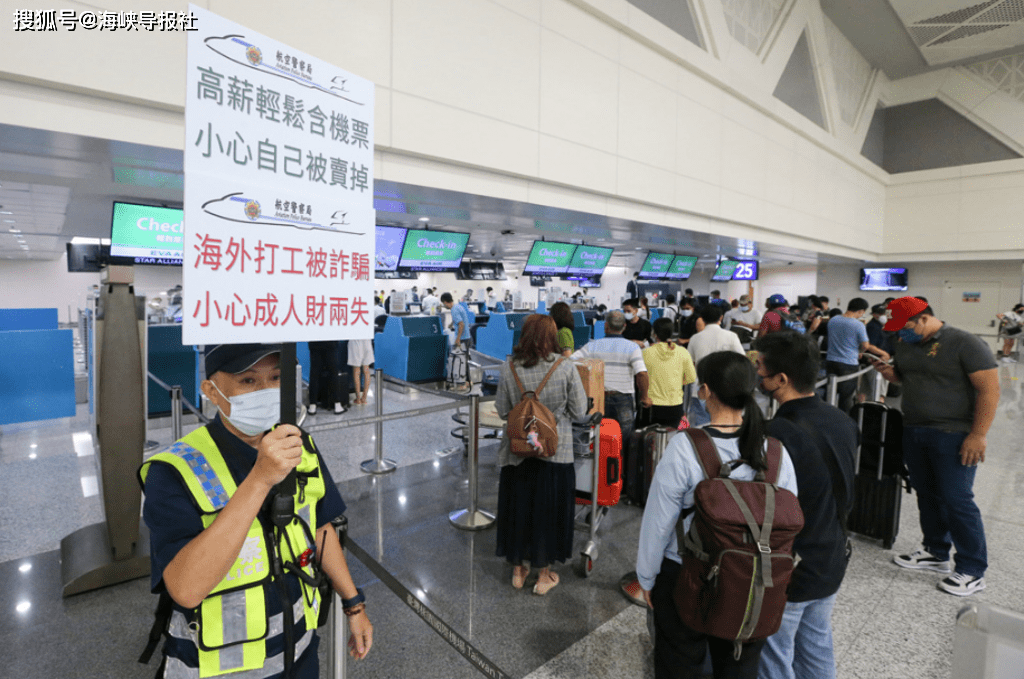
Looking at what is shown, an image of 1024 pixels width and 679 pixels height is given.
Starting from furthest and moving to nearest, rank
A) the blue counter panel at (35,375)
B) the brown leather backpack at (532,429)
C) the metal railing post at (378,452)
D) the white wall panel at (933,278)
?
the white wall panel at (933,278)
the blue counter panel at (35,375)
the metal railing post at (378,452)
the brown leather backpack at (532,429)

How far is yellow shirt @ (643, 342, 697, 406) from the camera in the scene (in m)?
4.90

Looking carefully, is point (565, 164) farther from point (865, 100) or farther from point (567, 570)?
point (865, 100)

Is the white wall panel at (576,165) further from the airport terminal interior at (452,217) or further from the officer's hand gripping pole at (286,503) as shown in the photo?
the officer's hand gripping pole at (286,503)

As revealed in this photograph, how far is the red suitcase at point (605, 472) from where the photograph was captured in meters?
3.87

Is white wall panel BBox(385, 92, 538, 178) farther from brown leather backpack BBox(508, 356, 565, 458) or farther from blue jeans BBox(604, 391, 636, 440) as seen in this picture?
brown leather backpack BBox(508, 356, 565, 458)

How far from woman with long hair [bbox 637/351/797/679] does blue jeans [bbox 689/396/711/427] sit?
4.59m

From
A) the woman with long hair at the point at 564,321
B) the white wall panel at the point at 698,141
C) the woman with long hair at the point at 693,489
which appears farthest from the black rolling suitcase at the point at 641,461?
the white wall panel at the point at 698,141

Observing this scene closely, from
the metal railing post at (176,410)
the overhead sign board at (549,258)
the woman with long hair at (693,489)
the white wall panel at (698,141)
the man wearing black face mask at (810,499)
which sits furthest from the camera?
the overhead sign board at (549,258)

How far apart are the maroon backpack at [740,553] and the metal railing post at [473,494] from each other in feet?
8.48

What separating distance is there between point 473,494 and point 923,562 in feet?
10.8

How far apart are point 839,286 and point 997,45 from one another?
8506 mm

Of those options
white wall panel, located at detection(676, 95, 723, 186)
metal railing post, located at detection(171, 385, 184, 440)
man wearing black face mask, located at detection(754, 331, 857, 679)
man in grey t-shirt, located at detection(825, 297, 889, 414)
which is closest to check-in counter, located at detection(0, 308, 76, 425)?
metal railing post, located at detection(171, 385, 184, 440)

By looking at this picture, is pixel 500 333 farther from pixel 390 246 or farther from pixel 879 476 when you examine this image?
pixel 879 476

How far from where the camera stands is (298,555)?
1356 mm
